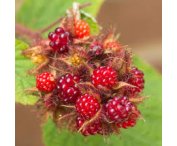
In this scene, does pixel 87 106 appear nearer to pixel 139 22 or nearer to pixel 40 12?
pixel 40 12

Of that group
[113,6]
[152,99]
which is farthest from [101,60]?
[113,6]

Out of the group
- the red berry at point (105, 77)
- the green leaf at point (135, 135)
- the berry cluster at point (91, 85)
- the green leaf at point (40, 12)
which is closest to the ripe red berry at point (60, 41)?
the berry cluster at point (91, 85)

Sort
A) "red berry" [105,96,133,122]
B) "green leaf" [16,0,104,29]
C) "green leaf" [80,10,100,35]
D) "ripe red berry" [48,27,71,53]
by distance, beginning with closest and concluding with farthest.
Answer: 1. "red berry" [105,96,133,122]
2. "ripe red berry" [48,27,71,53]
3. "green leaf" [80,10,100,35]
4. "green leaf" [16,0,104,29]

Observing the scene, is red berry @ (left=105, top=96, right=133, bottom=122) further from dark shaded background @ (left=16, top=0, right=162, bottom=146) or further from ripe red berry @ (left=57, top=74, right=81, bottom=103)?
dark shaded background @ (left=16, top=0, right=162, bottom=146)

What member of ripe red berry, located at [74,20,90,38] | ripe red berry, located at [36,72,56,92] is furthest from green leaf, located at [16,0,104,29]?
ripe red berry, located at [36,72,56,92]

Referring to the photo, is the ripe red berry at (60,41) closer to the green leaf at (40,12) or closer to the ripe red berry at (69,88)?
the ripe red berry at (69,88)

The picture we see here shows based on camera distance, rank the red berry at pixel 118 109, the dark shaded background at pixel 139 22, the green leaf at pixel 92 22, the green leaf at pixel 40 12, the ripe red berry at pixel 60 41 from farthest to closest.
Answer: the dark shaded background at pixel 139 22 < the green leaf at pixel 40 12 < the green leaf at pixel 92 22 < the ripe red berry at pixel 60 41 < the red berry at pixel 118 109
